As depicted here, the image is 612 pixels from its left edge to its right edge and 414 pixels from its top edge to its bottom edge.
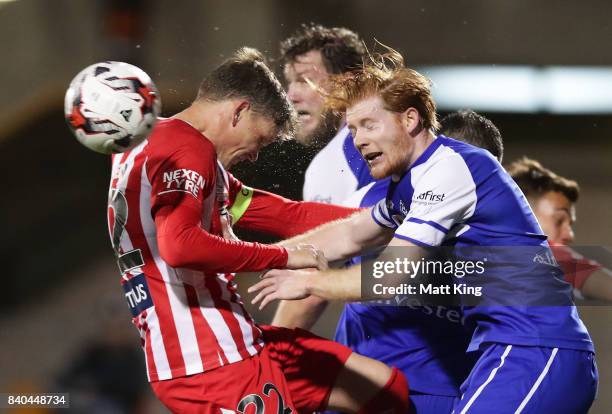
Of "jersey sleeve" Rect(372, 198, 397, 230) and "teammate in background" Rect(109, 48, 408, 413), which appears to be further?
"jersey sleeve" Rect(372, 198, 397, 230)

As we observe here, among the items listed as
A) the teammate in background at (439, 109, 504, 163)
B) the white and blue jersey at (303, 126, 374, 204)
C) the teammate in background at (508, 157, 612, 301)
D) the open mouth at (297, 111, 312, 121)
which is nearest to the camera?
the teammate in background at (439, 109, 504, 163)

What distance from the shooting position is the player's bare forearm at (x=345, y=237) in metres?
3.48

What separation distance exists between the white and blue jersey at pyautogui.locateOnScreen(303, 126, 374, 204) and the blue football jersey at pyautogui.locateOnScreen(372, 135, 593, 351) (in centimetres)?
83

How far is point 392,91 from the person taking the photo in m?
3.14

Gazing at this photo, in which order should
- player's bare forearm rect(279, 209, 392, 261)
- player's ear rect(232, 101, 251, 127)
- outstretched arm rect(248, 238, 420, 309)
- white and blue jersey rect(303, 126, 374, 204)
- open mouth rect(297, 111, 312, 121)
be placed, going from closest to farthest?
1. outstretched arm rect(248, 238, 420, 309)
2. player's ear rect(232, 101, 251, 127)
3. player's bare forearm rect(279, 209, 392, 261)
4. open mouth rect(297, 111, 312, 121)
5. white and blue jersey rect(303, 126, 374, 204)

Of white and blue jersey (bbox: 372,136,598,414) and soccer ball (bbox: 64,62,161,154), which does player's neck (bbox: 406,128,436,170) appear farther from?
soccer ball (bbox: 64,62,161,154)

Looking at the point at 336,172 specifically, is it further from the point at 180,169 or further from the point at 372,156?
the point at 180,169

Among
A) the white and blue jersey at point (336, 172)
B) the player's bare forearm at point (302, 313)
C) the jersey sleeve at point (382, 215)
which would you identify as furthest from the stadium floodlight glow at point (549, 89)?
the jersey sleeve at point (382, 215)

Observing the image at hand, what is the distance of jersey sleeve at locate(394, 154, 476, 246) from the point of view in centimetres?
292

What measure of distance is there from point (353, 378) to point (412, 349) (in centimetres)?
38

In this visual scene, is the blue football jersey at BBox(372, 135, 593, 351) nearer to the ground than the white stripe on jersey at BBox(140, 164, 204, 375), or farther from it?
farther from it

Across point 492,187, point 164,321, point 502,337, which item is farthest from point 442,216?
point 164,321

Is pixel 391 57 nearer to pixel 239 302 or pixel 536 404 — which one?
pixel 239 302

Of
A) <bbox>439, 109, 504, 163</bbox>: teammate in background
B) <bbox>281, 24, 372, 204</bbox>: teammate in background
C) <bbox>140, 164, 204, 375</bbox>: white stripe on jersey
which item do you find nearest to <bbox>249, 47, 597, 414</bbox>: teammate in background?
<bbox>140, 164, 204, 375</bbox>: white stripe on jersey
